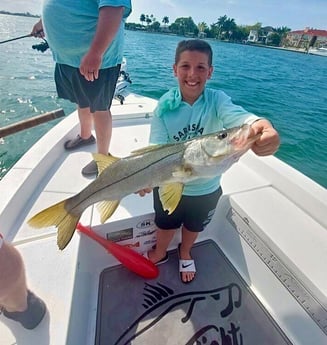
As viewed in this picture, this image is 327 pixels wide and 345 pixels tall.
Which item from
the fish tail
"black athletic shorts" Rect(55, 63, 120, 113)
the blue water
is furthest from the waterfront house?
the fish tail

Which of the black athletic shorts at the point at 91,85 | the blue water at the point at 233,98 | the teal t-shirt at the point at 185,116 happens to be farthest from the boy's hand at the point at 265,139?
the blue water at the point at 233,98

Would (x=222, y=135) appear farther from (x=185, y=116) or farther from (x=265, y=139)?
(x=185, y=116)

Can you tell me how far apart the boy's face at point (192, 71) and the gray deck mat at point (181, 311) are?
1.22 meters

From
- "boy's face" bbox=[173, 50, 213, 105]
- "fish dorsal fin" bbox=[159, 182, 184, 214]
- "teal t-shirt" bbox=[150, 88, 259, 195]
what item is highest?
"boy's face" bbox=[173, 50, 213, 105]

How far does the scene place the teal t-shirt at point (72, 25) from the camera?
5.53 ft

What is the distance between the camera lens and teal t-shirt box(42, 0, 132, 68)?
1685 millimetres

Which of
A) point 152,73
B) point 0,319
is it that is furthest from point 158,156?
point 152,73

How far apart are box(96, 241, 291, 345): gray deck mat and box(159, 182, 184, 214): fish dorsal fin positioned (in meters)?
0.81

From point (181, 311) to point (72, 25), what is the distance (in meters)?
1.95

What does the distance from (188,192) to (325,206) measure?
908 mm

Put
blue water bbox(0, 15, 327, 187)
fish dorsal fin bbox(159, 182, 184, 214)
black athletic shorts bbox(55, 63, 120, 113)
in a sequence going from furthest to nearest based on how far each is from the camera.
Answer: blue water bbox(0, 15, 327, 187)
black athletic shorts bbox(55, 63, 120, 113)
fish dorsal fin bbox(159, 182, 184, 214)

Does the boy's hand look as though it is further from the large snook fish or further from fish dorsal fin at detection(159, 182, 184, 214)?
fish dorsal fin at detection(159, 182, 184, 214)

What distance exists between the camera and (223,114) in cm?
136

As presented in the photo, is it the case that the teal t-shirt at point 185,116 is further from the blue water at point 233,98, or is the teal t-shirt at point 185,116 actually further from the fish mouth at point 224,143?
the blue water at point 233,98
